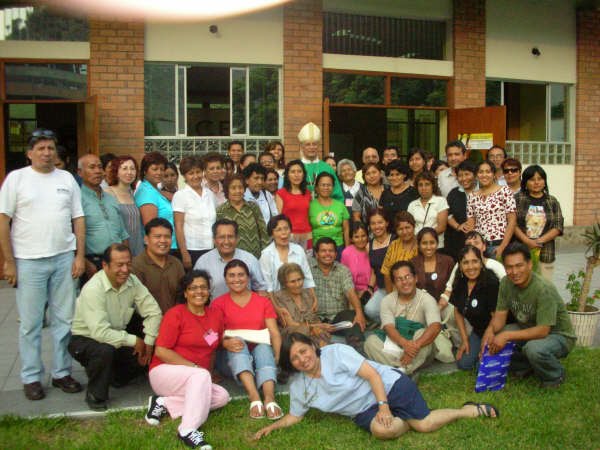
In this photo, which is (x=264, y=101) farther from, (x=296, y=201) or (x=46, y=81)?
(x=296, y=201)

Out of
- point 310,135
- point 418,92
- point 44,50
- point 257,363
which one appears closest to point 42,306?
point 257,363

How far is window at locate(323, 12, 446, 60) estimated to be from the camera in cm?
941

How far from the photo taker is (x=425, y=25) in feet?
33.2

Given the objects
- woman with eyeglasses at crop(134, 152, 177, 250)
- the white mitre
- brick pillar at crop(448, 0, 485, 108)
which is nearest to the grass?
woman with eyeglasses at crop(134, 152, 177, 250)

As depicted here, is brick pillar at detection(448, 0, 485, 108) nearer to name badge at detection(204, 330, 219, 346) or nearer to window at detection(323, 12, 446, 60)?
window at detection(323, 12, 446, 60)

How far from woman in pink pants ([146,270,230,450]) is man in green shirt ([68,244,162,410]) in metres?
0.22

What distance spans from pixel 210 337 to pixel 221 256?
828mm

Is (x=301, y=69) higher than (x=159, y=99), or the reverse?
(x=301, y=69)

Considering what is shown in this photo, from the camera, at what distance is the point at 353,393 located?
3.73 metres

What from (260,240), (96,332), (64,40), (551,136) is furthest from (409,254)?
(551,136)

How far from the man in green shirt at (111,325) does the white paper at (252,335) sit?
512 mm

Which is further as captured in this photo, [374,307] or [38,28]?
[38,28]

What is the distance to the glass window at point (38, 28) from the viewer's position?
7.95 metres

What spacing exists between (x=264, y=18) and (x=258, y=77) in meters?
0.80
